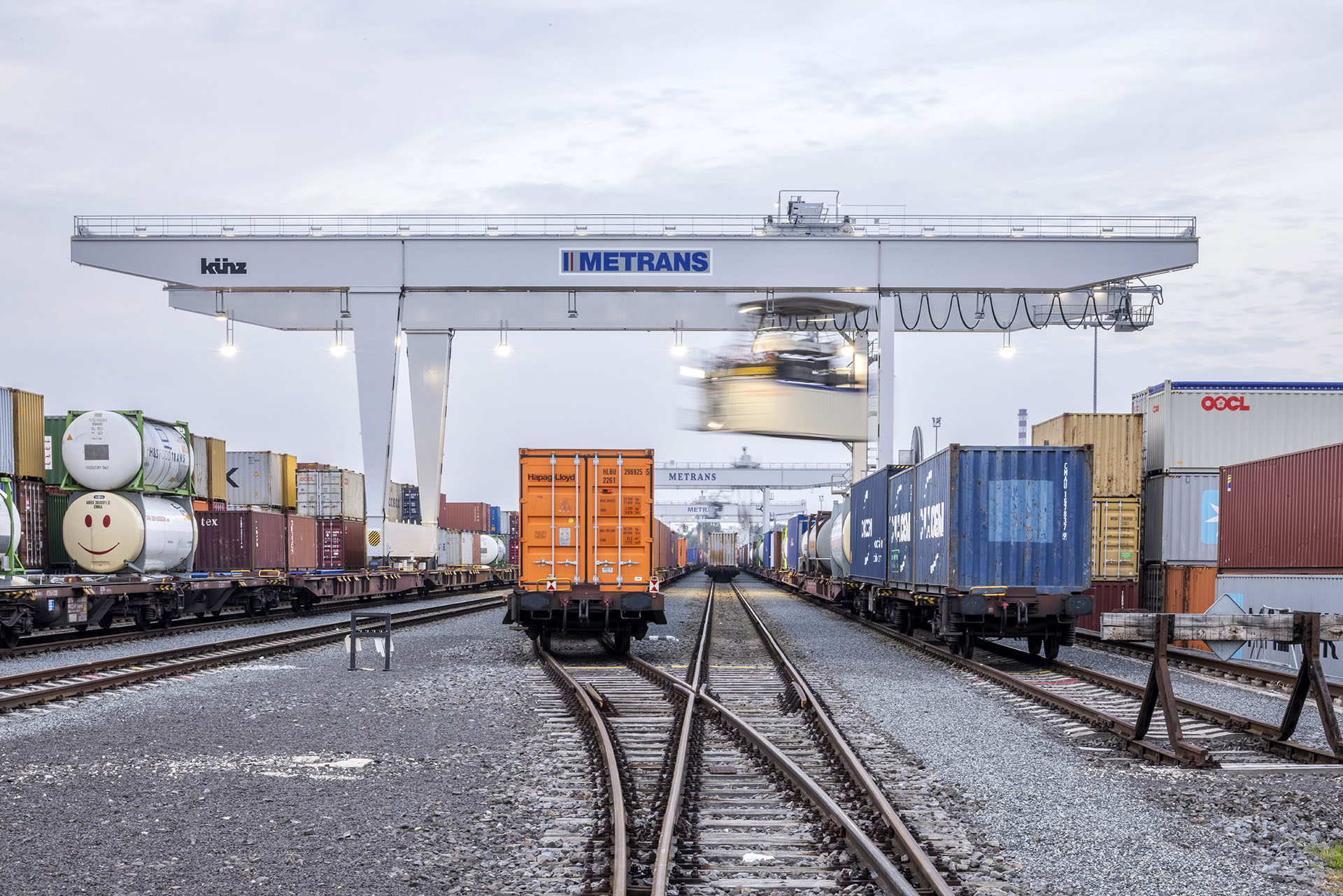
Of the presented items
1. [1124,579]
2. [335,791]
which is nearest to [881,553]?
[1124,579]

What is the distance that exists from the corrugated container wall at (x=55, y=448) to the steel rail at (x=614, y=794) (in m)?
12.5

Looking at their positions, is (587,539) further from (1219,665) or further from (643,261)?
(643,261)

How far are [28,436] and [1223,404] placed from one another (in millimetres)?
21080

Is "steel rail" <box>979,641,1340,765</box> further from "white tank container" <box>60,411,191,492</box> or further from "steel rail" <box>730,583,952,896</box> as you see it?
"white tank container" <box>60,411,191,492</box>

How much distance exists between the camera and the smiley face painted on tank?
2088 cm

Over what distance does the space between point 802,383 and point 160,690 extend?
63.0 feet

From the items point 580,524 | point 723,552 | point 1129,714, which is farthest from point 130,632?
point 723,552

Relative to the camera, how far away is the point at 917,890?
5.59m

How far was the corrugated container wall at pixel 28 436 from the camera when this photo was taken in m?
19.4

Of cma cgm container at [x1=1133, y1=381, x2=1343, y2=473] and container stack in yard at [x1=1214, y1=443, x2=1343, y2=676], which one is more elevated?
cma cgm container at [x1=1133, y1=381, x2=1343, y2=473]

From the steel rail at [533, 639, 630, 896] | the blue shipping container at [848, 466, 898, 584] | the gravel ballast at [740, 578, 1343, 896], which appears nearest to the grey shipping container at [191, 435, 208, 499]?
the blue shipping container at [848, 466, 898, 584]

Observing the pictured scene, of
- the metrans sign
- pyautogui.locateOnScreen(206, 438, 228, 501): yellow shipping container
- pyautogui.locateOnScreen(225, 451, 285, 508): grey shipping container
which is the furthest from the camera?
pyautogui.locateOnScreen(225, 451, 285, 508): grey shipping container

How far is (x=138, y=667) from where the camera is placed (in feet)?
51.4

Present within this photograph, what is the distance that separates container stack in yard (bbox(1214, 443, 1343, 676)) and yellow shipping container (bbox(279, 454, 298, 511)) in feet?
74.7
